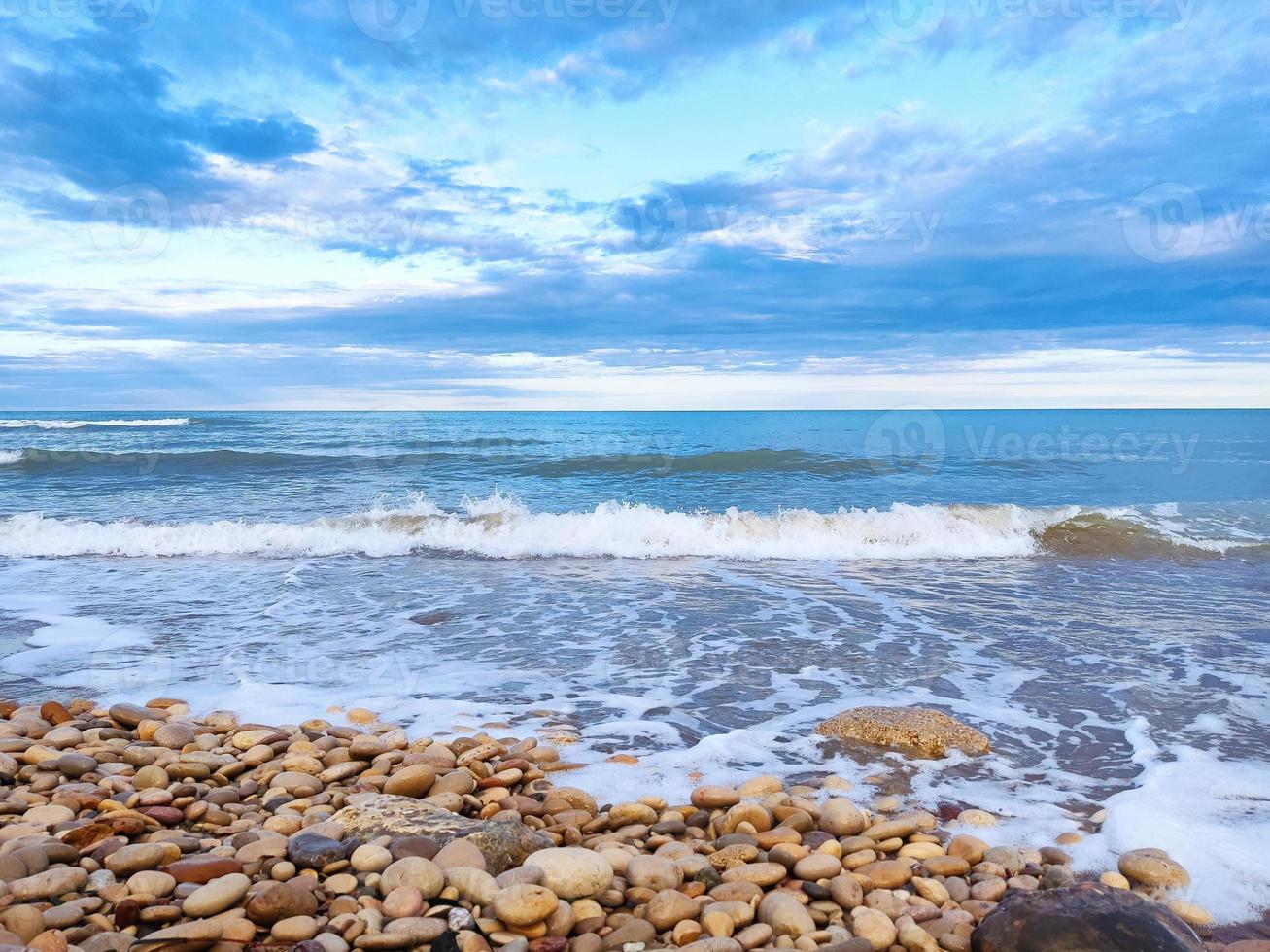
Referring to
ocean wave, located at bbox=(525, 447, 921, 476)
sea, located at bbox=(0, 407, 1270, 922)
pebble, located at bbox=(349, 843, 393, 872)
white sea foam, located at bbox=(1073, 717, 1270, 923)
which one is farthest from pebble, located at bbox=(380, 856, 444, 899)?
ocean wave, located at bbox=(525, 447, 921, 476)

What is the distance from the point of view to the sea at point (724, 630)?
194 inches

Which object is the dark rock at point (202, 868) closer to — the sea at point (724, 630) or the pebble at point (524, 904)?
the pebble at point (524, 904)

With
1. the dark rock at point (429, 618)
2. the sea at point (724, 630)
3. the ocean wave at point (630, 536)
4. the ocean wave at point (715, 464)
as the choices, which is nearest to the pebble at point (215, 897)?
the sea at point (724, 630)

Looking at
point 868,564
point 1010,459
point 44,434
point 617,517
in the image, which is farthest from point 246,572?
point 44,434

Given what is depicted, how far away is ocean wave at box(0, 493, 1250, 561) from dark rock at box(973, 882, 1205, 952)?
10.5 meters

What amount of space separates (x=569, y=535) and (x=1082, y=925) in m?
11.9

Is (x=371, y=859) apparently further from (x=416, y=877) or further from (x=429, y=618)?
(x=429, y=618)

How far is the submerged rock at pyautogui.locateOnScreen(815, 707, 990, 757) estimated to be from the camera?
5211mm

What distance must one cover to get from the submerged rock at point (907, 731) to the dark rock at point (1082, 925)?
2118mm

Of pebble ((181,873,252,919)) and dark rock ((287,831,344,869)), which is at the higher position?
pebble ((181,873,252,919))

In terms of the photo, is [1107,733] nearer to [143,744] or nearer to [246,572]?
[143,744]

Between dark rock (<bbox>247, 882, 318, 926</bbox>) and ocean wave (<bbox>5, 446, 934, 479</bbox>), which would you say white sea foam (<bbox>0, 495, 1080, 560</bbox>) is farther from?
ocean wave (<bbox>5, 446, 934, 479</bbox>)

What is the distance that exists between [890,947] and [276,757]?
12.4 feet

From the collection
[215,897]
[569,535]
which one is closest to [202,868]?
[215,897]
